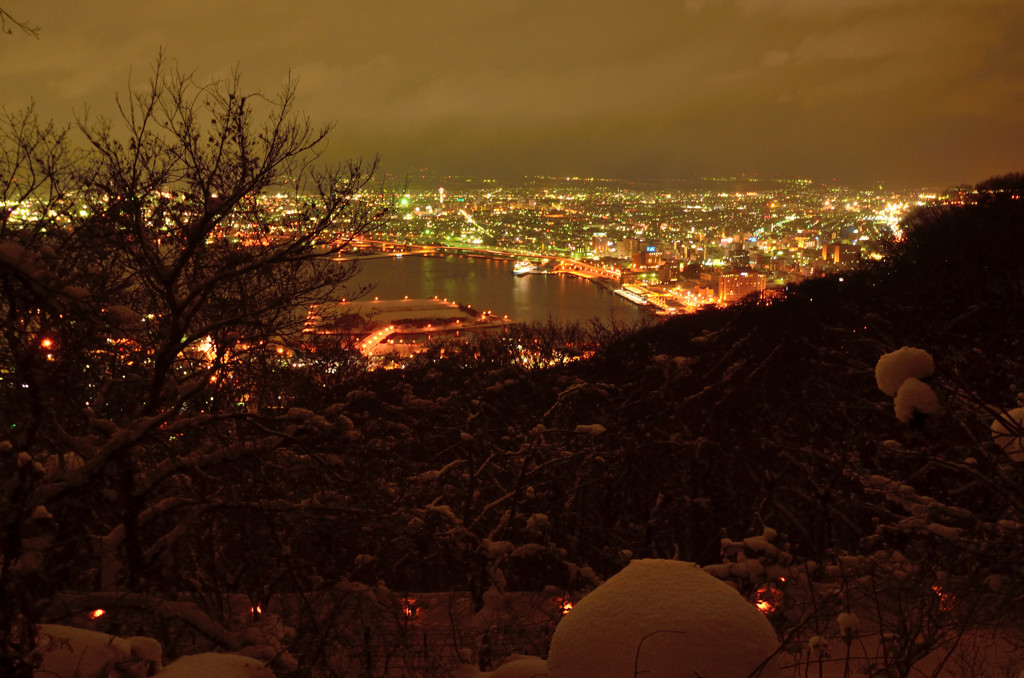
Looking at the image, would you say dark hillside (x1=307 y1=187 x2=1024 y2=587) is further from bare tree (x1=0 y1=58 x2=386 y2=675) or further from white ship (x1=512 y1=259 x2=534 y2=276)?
white ship (x1=512 y1=259 x2=534 y2=276)

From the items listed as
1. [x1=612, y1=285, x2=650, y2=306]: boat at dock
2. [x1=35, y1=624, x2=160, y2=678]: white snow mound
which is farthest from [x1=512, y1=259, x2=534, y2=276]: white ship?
[x1=35, y1=624, x2=160, y2=678]: white snow mound

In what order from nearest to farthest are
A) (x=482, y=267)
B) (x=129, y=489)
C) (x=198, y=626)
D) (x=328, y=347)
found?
(x=198, y=626)
(x=129, y=489)
(x=328, y=347)
(x=482, y=267)

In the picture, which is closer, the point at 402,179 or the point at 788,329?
the point at 402,179

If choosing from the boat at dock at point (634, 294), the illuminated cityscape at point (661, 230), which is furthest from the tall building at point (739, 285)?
the boat at dock at point (634, 294)

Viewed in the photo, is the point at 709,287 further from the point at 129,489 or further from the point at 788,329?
the point at 129,489

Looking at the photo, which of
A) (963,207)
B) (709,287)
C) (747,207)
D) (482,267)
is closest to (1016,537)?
(963,207)

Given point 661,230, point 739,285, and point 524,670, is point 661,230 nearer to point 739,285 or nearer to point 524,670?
point 739,285

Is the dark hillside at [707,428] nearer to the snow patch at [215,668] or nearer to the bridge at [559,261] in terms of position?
the snow patch at [215,668]
